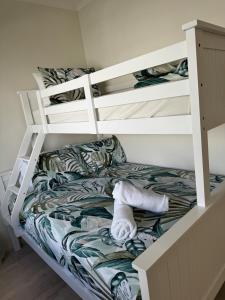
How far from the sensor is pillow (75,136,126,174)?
249cm

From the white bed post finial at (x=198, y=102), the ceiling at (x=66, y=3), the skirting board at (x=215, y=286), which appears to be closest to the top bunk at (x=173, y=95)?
the white bed post finial at (x=198, y=102)

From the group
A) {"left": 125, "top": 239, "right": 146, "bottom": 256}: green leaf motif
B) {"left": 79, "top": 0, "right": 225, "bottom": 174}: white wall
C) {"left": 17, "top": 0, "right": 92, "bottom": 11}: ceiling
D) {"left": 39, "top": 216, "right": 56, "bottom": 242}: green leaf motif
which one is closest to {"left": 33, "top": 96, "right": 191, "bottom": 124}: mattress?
{"left": 125, "top": 239, "right": 146, "bottom": 256}: green leaf motif

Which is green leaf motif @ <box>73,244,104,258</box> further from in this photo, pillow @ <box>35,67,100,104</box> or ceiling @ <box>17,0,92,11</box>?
ceiling @ <box>17,0,92,11</box>

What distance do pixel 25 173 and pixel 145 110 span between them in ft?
4.32

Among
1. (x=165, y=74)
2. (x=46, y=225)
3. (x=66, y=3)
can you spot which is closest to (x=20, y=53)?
(x=66, y=3)

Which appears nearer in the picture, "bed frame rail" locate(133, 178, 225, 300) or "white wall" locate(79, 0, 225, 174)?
"bed frame rail" locate(133, 178, 225, 300)

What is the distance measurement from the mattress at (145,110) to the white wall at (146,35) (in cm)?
109

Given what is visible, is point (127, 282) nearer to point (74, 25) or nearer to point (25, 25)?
point (25, 25)

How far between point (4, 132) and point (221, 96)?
202 cm

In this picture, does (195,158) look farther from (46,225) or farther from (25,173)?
(25,173)

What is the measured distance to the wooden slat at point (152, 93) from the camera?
1.05 meters

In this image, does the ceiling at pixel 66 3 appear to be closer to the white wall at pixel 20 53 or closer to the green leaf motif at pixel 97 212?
the white wall at pixel 20 53

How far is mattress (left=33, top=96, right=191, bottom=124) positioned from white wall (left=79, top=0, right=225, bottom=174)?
1.09m

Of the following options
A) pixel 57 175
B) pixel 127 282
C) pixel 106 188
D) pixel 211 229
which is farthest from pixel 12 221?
pixel 211 229
